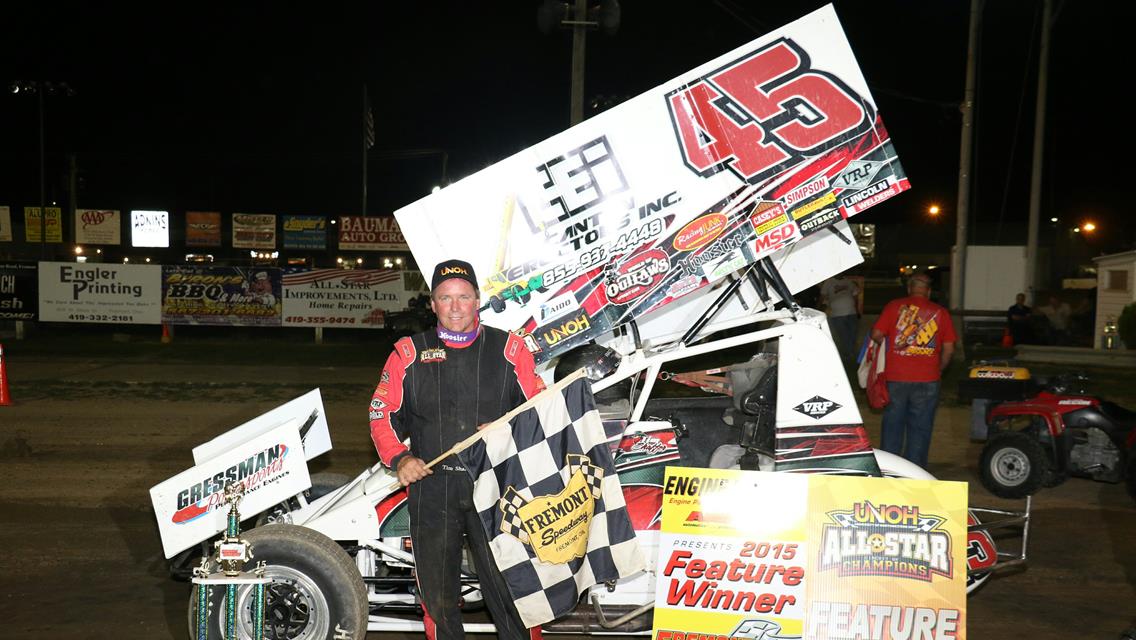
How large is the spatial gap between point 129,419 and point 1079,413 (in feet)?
32.5

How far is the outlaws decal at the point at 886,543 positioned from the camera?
380 centimetres

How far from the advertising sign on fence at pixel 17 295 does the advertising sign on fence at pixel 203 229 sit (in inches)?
692

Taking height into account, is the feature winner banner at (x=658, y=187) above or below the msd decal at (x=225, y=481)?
above

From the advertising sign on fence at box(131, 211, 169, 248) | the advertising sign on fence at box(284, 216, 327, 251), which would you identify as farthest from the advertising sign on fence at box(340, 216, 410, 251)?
the advertising sign on fence at box(131, 211, 169, 248)

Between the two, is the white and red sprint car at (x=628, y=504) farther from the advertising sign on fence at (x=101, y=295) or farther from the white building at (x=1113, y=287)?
the white building at (x=1113, y=287)

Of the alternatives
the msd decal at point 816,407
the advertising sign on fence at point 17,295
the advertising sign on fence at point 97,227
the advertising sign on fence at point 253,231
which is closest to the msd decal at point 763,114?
the msd decal at point 816,407

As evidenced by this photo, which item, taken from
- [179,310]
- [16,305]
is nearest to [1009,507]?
[179,310]

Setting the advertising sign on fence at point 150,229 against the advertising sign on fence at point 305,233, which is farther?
the advertising sign on fence at point 150,229

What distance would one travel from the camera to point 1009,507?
7.47 meters

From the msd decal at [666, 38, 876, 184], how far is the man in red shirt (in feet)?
10.7

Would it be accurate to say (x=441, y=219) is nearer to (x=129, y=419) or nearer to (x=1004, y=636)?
(x=1004, y=636)

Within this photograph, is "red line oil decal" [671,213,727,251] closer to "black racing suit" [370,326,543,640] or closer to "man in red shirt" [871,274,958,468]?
"black racing suit" [370,326,543,640]

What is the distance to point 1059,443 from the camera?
7742 mm

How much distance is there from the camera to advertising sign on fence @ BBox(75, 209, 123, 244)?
124 ft
